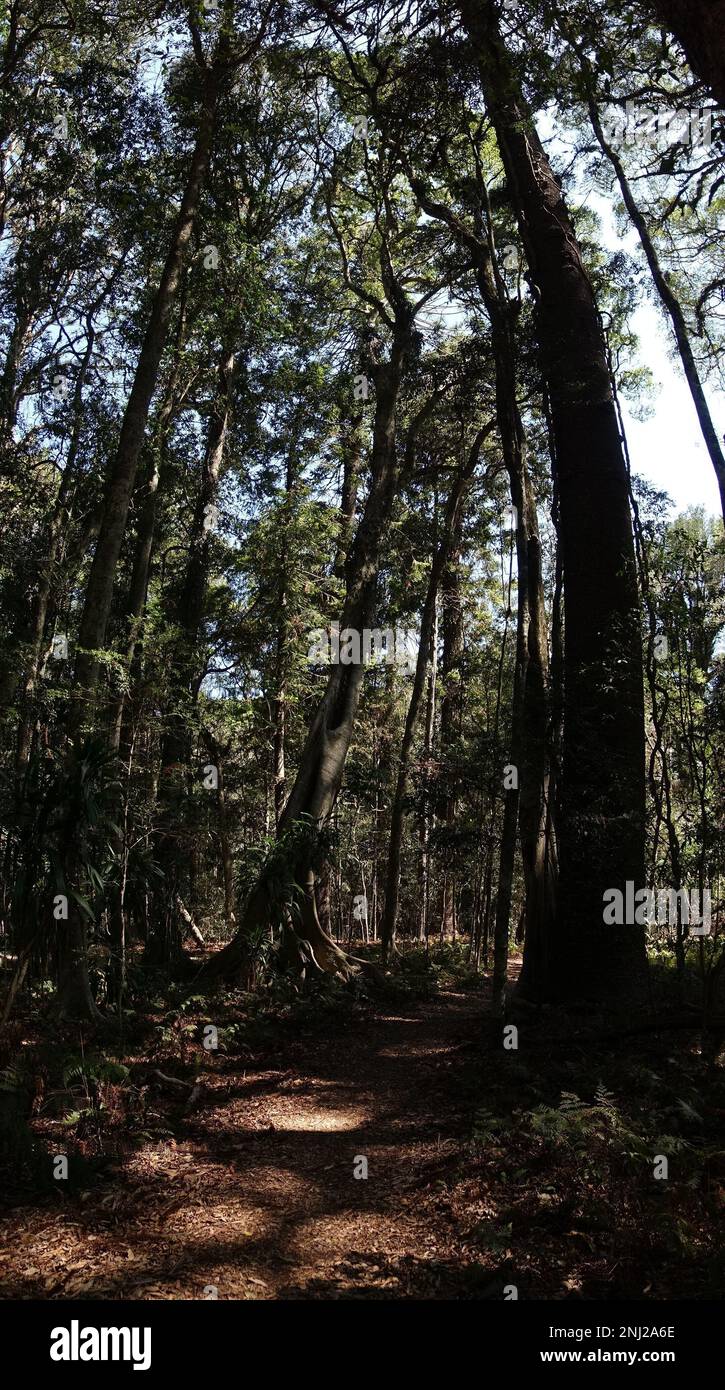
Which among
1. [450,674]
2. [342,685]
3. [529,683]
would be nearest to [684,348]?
[529,683]

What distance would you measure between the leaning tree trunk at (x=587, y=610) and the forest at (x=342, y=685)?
6cm

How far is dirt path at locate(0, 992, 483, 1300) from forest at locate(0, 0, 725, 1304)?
0.03 m

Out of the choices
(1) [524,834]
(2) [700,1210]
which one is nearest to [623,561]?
(1) [524,834]

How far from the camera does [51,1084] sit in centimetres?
574

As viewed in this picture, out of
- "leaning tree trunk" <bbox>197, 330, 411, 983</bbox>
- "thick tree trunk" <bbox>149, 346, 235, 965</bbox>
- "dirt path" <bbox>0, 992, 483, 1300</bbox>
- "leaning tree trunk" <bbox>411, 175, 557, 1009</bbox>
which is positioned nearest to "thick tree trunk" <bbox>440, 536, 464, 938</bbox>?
"leaning tree trunk" <bbox>197, 330, 411, 983</bbox>

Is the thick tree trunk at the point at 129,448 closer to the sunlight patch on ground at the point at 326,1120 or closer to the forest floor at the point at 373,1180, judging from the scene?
the forest floor at the point at 373,1180

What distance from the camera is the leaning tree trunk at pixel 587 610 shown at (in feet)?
26.9

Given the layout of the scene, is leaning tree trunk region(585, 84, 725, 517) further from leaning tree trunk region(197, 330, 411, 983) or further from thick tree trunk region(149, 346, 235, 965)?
thick tree trunk region(149, 346, 235, 965)

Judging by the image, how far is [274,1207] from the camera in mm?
4582

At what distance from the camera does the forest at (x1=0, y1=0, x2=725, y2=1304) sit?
4473 mm

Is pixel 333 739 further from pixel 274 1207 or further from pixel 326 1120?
pixel 274 1207

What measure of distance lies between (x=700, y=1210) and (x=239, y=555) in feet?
40.6

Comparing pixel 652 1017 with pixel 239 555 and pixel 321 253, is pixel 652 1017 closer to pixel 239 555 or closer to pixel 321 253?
pixel 239 555

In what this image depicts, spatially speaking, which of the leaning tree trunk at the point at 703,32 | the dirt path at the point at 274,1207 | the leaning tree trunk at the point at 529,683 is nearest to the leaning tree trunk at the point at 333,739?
the leaning tree trunk at the point at 529,683
